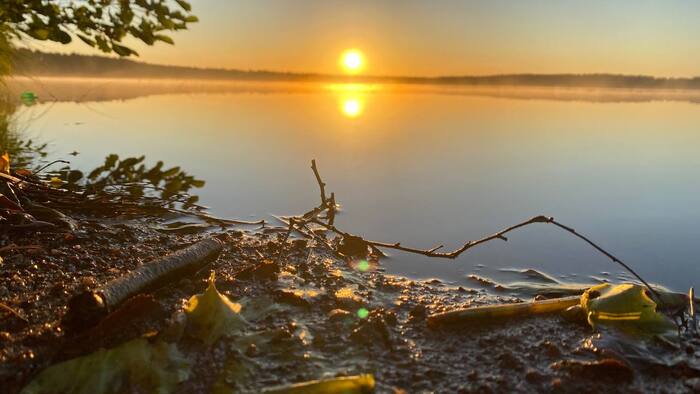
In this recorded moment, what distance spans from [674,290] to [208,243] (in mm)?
3085

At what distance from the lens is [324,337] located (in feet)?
8.32

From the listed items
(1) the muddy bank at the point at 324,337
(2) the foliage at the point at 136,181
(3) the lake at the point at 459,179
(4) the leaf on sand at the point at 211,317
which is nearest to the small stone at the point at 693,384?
(1) the muddy bank at the point at 324,337

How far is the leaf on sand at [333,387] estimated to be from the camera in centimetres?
201

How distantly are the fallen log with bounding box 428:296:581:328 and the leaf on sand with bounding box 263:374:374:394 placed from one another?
0.73 meters

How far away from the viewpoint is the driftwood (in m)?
2.38

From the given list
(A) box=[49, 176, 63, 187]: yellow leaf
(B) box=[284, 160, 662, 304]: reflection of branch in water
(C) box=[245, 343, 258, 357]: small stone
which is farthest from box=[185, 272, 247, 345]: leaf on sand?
(A) box=[49, 176, 63, 187]: yellow leaf

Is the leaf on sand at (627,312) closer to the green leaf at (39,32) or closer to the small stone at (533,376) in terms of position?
the small stone at (533,376)

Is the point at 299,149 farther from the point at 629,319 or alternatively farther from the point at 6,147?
the point at 629,319

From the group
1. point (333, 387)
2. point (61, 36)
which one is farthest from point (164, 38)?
point (333, 387)

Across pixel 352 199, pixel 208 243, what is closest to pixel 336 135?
pixel 352 199

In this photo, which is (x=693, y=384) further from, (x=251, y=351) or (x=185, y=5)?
(x=185, y=5)

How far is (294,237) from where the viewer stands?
4.40m

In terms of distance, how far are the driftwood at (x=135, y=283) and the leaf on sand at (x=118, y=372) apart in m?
0.25

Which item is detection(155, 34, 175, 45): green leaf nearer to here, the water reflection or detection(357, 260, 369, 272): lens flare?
detection(357, 260, 369, 272): lens flare
